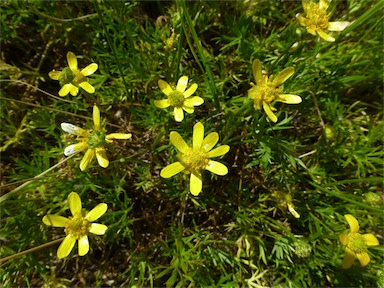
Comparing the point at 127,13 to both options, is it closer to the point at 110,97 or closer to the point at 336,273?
the point at 110,97

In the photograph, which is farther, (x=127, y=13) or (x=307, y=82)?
(x=127, y=13)

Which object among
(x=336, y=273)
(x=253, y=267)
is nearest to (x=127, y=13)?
(x=253, y=267)

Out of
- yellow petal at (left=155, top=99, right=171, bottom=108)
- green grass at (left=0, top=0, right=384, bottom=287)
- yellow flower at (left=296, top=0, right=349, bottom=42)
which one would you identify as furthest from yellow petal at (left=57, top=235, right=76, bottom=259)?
yellow flower at (left=296, top=0, right=349, bottom=42)

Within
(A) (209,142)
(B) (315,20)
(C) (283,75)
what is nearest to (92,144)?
(A) (209,142)

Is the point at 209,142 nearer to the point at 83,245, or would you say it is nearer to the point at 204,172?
the point at 204,172

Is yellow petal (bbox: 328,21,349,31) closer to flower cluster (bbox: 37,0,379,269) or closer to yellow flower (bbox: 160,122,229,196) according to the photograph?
flower cluster (bbox: 37,0,379,269)
